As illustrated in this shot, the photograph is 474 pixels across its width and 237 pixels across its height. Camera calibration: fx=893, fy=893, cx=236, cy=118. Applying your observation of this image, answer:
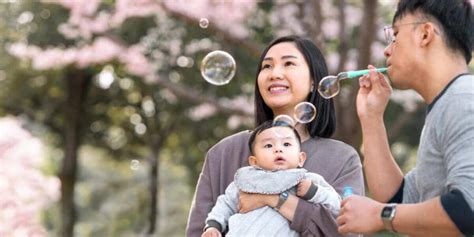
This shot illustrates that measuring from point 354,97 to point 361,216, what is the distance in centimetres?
594

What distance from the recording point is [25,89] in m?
18.0

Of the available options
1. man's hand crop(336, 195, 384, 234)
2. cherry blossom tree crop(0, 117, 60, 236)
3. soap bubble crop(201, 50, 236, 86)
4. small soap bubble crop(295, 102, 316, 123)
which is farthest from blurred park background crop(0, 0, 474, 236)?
man's hand crop(336, 195, 384, 234)

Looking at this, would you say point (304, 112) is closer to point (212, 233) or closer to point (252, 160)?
point (252, 160)

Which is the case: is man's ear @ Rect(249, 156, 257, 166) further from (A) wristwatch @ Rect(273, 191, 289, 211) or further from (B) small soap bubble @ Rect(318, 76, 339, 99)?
(B) small soap bubble @ Rect(318, 76, 339, 99)

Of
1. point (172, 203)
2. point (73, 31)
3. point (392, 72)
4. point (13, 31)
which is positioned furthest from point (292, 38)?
point (172, 203)

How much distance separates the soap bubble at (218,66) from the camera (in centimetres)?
413

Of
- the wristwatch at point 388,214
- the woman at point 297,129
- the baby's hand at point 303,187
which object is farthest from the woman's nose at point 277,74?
the wristwatch at point 388,214

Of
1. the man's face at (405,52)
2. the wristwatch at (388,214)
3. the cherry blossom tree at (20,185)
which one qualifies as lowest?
the cherry blossom tree at (20,185)

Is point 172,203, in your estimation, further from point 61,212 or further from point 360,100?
point 360,100

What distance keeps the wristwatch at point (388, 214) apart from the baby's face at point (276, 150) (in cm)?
52

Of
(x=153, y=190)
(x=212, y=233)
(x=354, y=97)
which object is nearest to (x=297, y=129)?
(x=212, y=233)

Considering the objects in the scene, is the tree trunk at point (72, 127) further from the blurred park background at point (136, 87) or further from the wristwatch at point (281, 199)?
the wristwatch at point (281, 199)

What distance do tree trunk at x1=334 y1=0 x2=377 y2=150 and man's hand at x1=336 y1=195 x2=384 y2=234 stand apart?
5306mm

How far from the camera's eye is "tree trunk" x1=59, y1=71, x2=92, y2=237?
1762 centimetres
